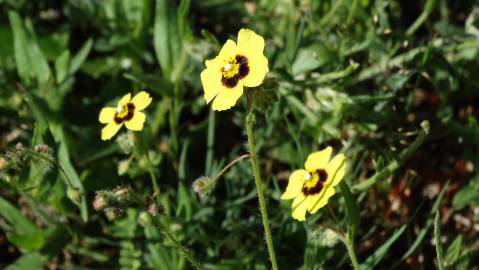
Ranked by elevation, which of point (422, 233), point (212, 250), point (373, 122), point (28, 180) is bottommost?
point (422, 233)

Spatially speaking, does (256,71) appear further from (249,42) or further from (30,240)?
(30,240)

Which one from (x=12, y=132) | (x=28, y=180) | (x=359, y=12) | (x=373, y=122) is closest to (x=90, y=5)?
(x=12, y=132)

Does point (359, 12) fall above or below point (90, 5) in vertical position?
below

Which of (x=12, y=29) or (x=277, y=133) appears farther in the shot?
(x=12, y=29)

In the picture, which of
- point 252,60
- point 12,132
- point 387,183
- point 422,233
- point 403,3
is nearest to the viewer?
point 252,60

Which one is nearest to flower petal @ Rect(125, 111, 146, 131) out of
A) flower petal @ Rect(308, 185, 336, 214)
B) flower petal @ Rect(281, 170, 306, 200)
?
flower petal @ Rect(281, 170, 306, 200)

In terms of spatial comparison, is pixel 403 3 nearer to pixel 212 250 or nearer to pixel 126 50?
pixel 126 50
